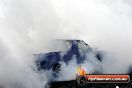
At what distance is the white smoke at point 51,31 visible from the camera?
9.72 metres

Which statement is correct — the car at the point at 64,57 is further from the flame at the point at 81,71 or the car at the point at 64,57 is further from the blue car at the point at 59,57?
the flame at the point at 81,71

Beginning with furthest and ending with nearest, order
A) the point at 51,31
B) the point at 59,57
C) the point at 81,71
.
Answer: the point at 51,31 → the point at 81,71 → the point at 59,57

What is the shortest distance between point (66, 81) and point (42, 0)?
357 centimetres

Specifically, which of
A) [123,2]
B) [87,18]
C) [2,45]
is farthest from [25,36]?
[123,2]

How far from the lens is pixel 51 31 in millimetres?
11523

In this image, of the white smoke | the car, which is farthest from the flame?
the white smoke

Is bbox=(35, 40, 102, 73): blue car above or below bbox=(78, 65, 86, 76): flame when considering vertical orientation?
above

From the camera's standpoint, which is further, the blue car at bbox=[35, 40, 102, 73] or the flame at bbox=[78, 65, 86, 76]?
the flame at bbox=[78, 65, 86, 76]

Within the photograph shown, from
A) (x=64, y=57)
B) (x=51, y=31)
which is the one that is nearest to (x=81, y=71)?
(x=64, y=57)

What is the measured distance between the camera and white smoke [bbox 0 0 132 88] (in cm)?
972

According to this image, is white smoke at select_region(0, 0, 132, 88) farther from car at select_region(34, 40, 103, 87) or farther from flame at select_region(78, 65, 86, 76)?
flame at select_region(78, 65, 86, 76)

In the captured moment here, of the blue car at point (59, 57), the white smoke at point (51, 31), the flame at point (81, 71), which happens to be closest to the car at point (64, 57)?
the blue car at point (59, 57)

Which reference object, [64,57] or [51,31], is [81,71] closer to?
[64,57]

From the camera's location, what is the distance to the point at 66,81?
10047 millimetres
